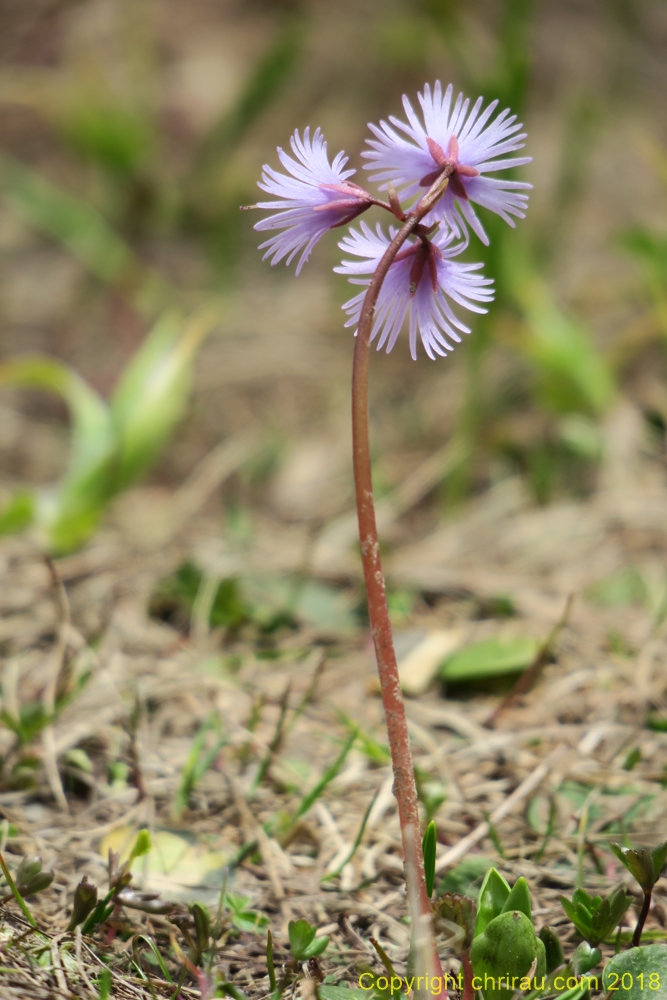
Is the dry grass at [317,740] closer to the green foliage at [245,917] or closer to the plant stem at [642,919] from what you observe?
the green foliage at [245,917]

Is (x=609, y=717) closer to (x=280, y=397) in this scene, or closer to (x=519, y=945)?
(x=519, y=945)

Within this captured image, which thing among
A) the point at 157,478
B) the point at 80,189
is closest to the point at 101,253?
the point at 80,189

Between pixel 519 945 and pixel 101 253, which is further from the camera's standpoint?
pixel 101 253

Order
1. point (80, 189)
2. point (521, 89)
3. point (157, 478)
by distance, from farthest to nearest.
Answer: point (80, 189)
point (157, 478)
point (521, 89)

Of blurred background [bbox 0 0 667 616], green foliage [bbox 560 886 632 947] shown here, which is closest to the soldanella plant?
green foliage [bbox 560 886 632 947]

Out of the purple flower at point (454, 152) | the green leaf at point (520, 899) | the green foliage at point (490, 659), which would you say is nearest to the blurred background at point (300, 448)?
the green foliage at point (490, 659)

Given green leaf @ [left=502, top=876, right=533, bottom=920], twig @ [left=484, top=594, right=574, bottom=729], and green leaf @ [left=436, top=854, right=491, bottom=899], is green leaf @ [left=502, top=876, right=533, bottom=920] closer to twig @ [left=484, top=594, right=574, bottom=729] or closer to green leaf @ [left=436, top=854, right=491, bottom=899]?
green leaf @ [left=436, top=854, right=491, bottom=899]

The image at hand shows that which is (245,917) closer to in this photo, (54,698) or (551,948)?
(551,948)

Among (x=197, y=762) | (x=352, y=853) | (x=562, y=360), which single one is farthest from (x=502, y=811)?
(x=562, y=360)
